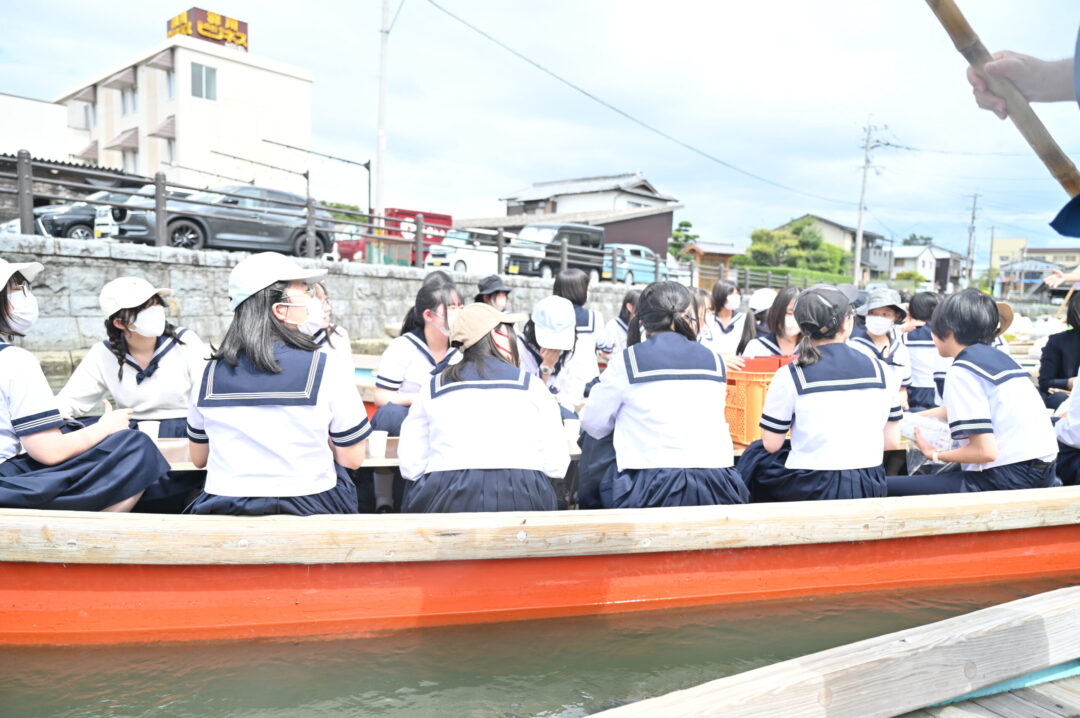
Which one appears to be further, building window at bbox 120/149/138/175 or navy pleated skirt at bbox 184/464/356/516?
building window at bbox 120/149/138/175

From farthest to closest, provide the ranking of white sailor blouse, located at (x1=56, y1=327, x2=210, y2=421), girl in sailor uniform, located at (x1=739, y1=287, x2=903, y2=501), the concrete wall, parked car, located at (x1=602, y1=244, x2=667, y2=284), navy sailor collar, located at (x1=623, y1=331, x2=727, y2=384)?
parked car, located at (x1=602, y1=244, x2=667, y2=284), the concrete wall, white sailor blouse, located at (x1=56, y1=327, x2=210, y2=421), girl in sailor uniform, located at (x1=739, y1=287, x2=903, y2=501), navy sailor collar, located at (x1=623, y1=331, x2=727, y2=384)

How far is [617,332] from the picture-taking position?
23.0 feet

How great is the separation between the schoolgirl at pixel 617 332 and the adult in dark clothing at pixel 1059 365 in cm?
305

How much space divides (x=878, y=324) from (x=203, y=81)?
28.1m

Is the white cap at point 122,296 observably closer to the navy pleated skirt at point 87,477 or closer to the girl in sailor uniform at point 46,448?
the girl in sailor uniform at point 46,448

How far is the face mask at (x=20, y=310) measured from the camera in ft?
9.89

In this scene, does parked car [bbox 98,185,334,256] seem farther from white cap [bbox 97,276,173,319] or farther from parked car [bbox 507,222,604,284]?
white cap [bbox 97,276,173,319]

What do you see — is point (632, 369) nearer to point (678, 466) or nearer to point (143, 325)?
point (678, 466)

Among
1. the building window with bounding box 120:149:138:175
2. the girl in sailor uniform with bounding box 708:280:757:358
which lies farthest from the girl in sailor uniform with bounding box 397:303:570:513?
the building window with bounding box 120:149:138:175

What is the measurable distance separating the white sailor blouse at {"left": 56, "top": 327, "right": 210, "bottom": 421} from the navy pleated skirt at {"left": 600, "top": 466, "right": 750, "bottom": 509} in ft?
7.54

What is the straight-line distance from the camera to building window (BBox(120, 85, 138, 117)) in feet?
94.2

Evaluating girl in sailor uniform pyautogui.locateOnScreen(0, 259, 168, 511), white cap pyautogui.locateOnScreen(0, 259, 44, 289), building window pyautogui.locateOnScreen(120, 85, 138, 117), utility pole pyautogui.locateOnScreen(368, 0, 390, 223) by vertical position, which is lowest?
girl in sailor uniform pyautogui.locateOnScreen(0, 259, 168, 511)

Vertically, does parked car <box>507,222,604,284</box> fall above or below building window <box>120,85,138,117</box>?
below

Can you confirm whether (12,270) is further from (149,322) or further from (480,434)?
(480,434)
